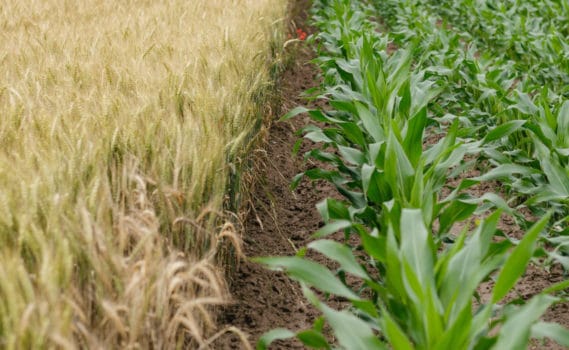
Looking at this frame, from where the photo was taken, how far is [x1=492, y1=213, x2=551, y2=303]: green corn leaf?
4.71 ft

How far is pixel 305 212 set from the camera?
→ 11.5 ft

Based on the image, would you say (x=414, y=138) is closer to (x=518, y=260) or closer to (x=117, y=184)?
(x=518, y=260)

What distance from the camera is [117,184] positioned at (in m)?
1.74

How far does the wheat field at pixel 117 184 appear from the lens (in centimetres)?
130

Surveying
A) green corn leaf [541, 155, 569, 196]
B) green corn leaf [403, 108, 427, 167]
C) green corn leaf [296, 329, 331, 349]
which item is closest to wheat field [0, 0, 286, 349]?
green corn leaf [296, 329, 331, 349]

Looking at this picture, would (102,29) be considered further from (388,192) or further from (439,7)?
(439,7)

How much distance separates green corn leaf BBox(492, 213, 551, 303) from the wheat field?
25.2 inches

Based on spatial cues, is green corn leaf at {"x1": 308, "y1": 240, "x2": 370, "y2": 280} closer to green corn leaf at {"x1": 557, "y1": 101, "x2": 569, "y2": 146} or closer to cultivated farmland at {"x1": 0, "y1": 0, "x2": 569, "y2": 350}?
cultivated farmland at {"x1": 0, "y1": 0, "x2": 569, "y2": 350}

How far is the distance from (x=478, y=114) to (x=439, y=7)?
5.71 meters

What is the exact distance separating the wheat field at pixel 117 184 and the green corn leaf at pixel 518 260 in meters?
0.64

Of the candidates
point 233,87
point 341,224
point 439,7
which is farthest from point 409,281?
point 439,7

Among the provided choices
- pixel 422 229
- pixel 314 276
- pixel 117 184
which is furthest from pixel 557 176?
pixel 117 184

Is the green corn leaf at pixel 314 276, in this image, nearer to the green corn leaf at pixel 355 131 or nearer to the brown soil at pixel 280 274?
the brown soil at pixel 280 274

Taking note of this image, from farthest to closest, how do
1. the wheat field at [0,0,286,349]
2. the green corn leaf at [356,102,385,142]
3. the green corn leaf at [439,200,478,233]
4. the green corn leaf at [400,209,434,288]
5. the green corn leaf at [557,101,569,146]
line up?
the green corn leaf at [557,101,569,146] < the green corn leaf at [356,102,385,142] < the green corn leaf at [439,200,478,233] < the green corn leaf at [400,209,434,288] < the wheat field at [0,0,286,349]
